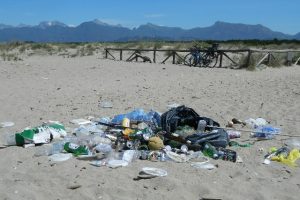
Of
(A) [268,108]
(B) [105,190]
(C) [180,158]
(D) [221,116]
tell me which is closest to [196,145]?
(C) [180,158]

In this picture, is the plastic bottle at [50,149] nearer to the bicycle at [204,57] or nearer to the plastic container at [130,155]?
the plastic container at [130,155]

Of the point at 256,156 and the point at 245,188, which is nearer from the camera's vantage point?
the point at 245,188

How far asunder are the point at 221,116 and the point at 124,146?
2802 millimetres

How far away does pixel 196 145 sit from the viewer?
5992mm

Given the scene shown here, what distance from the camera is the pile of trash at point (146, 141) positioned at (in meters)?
5.69

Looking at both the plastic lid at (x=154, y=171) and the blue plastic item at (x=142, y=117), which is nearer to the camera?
the plastic lid at (x=154, y=171)

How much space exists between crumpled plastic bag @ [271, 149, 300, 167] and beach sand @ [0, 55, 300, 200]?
13cm

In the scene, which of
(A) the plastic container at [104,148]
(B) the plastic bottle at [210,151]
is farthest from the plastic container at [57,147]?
(B) the plastic bottle at [210,151]

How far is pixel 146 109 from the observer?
341 inches

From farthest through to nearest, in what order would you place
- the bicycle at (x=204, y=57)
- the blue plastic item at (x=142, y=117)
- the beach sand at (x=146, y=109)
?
the bicycle at (x=204, y=57) < the blue plastic item at (x=142, y=117) < the beach sand at (x=146, y=109)

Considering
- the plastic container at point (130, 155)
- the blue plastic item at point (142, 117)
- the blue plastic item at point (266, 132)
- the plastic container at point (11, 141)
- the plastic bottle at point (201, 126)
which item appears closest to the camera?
the plastic container at point (130, 155)

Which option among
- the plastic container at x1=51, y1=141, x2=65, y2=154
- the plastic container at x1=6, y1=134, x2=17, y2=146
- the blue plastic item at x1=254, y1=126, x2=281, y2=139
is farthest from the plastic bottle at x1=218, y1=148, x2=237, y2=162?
the plastic container at x1=6, y1=134, x2=17, y2=146

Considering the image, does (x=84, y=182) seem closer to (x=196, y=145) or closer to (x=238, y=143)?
(x=196, y=145)

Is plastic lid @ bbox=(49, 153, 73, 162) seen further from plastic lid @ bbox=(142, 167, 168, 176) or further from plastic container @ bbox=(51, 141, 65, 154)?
plastic lid @ bbox=(142, 167, 168, 176)
